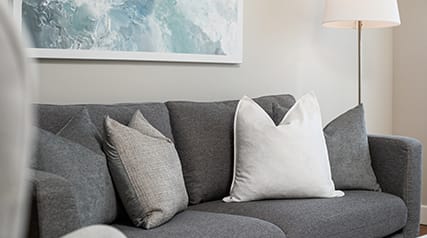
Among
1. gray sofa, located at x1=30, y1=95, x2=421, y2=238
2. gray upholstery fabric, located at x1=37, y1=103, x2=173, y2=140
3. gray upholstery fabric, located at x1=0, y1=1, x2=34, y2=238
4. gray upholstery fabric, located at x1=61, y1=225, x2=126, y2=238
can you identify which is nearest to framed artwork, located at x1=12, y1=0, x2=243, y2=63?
gray upholstery fabric, located at x1=37, y1=103, x2=173, y2=140

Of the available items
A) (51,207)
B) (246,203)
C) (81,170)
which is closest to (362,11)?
(246,203)

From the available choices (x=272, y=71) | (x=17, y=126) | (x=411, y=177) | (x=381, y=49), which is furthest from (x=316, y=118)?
(x=17, y=126)

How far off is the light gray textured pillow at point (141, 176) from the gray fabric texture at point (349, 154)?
966 mm

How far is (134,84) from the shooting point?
9.62ft

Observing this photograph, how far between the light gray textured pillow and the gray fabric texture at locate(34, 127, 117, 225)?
0.05m

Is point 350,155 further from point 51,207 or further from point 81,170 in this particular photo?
point 51,207

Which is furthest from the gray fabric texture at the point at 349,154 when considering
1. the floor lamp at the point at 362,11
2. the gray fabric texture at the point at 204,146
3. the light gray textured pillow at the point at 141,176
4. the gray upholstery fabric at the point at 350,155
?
the light gray textured pillow at the point at 141,176

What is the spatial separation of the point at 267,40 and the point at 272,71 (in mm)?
184

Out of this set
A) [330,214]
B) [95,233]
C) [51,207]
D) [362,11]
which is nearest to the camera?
[95,233]

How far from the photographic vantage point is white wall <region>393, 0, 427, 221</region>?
4406 mm

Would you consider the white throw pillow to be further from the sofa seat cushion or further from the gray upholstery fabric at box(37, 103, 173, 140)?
the gray upholstery fabric at box(37, 103, 173, 140)

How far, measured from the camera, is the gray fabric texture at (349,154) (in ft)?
9.91

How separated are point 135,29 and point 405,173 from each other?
1425mm

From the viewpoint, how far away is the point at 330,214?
99.0 inches
